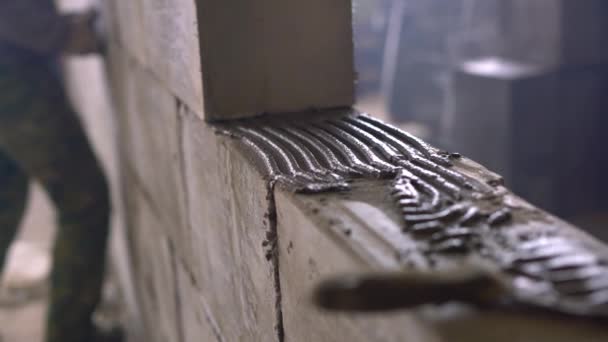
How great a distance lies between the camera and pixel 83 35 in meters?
3.12

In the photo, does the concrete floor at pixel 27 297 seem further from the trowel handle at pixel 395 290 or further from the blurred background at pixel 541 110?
the trowel handle at pixel 395 290

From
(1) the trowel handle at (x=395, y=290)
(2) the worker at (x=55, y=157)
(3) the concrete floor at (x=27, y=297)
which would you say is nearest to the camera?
(1) the trowel handle at (x=395, y=290)

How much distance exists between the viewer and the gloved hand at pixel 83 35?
3.03m

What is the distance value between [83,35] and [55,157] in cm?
60

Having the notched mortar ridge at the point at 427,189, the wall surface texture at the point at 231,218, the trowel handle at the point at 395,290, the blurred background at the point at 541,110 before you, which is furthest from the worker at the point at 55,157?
the trowel handle at the point at 395,290

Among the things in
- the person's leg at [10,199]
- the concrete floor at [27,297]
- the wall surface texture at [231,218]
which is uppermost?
the wall surface texture at [231,218]

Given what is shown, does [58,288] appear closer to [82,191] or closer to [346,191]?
[82,191]

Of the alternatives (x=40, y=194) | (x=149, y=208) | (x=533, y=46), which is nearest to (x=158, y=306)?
(x=149, y=208)

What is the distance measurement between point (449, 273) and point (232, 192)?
2.23 ft

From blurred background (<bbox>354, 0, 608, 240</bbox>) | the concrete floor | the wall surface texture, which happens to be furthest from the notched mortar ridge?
blurred background (<bbox>354, 0, 608, 240</bbox>)

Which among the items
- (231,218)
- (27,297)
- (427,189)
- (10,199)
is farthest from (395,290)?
(27,297)

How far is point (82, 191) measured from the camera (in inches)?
122

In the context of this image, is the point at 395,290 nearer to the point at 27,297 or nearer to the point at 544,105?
the point at 27,297

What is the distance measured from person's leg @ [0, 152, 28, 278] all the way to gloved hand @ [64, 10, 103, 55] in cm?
66
